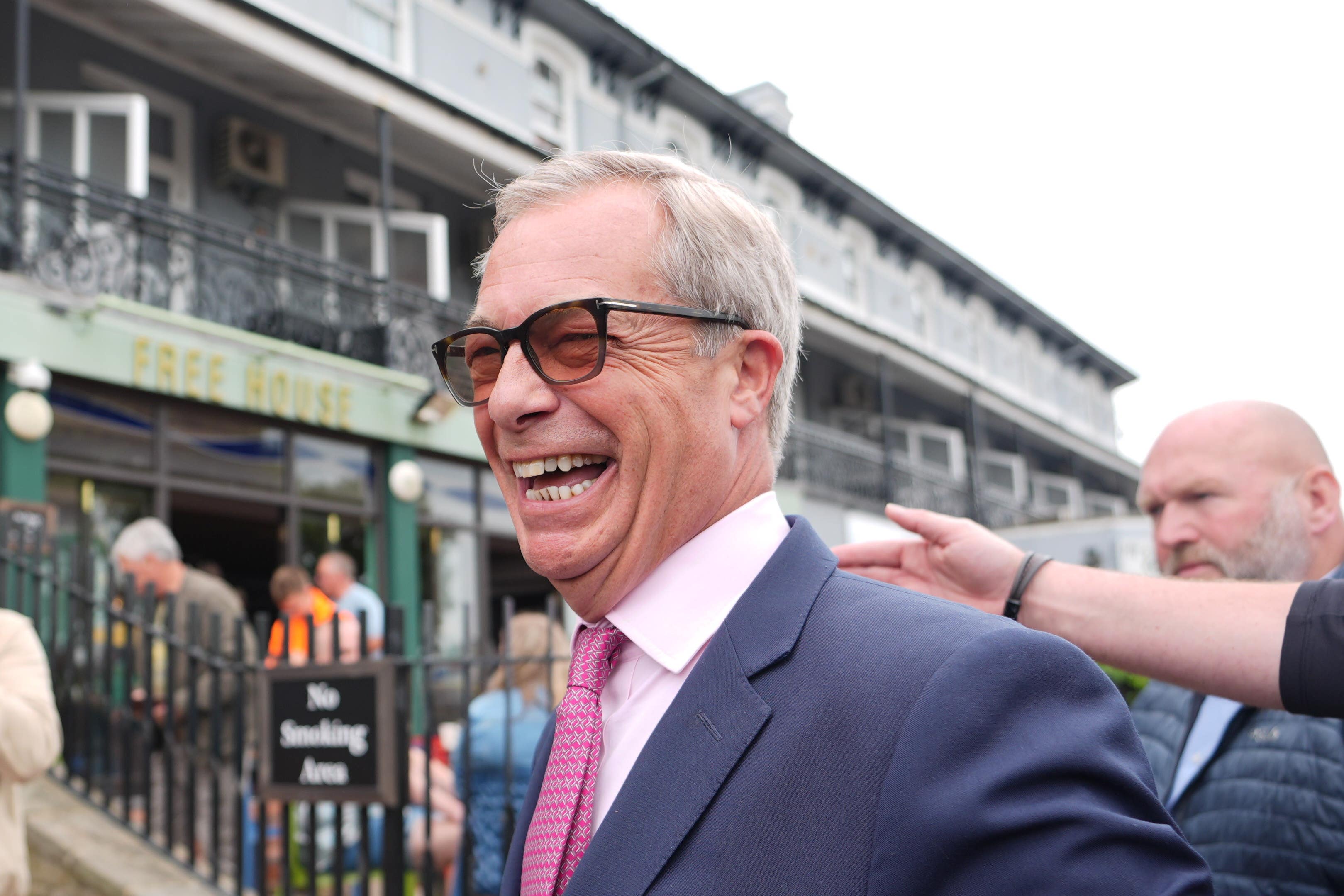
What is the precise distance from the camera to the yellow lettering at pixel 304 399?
449 inches

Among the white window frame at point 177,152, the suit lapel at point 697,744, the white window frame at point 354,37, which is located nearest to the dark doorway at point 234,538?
the white window frame at point 177,152

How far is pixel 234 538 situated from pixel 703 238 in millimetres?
13682

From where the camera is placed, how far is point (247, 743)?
5.63 m

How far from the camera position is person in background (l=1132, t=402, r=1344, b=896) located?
7.54ft

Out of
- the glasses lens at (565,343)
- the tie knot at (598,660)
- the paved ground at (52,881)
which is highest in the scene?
the glasses lens at (565,343)

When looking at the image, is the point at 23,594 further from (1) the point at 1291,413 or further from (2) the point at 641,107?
(2) the point at 641,107

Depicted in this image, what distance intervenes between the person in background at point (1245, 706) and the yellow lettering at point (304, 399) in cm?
997

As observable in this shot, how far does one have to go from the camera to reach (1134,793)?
108cm

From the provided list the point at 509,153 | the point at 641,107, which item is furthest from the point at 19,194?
the point at 641,107

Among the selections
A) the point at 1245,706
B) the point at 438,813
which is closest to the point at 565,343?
the point at 1245,706

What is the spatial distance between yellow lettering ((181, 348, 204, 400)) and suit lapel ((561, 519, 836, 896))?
1030 centimetres

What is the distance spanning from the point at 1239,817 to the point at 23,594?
6597 mm

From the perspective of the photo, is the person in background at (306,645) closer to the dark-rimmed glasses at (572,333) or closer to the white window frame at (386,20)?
the dark-rimmed glasses at (572,333)

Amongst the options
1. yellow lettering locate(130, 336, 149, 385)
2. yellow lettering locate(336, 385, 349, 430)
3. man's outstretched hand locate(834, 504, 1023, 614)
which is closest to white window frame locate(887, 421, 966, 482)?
yellow lettering locate(336, 385, 349, 430)
